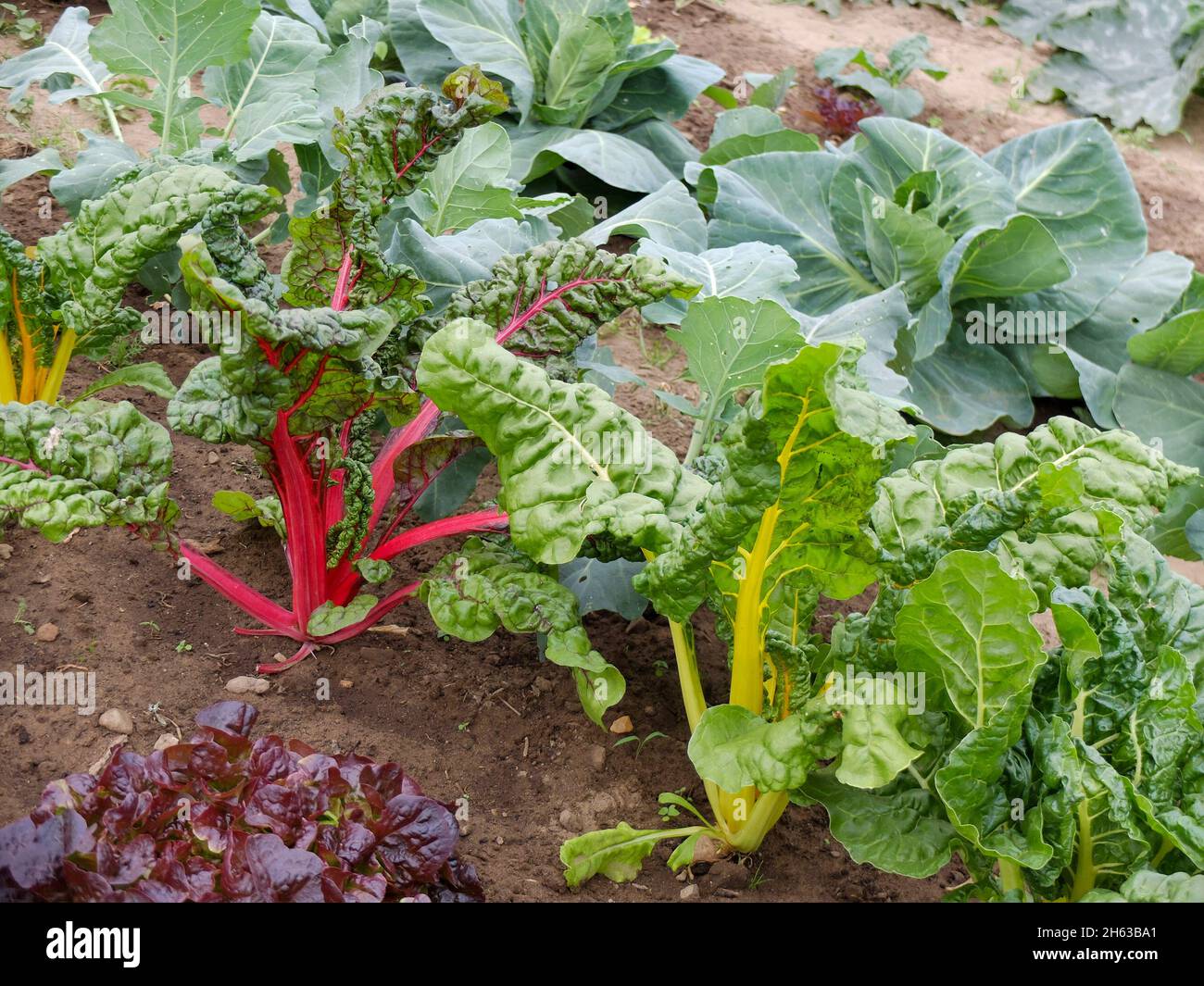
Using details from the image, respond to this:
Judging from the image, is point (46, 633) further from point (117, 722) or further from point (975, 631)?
point (975, 631)

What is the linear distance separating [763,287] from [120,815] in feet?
5.37

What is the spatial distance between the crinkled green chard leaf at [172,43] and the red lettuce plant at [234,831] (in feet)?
→ 5.56

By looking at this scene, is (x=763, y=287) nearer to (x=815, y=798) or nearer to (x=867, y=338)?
(x=867, y=338)

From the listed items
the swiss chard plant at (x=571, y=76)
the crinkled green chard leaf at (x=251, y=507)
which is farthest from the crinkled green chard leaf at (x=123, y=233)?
the swiss chard plant at (x=571, y=76)

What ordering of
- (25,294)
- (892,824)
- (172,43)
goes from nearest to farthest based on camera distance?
(892,824), (25,294), (172,43)

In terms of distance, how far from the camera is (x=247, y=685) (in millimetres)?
2238

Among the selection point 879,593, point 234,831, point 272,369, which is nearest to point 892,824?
point 879,593

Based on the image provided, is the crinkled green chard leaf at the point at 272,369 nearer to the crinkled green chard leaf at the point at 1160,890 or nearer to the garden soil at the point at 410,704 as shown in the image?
the garden soil at the point at 410,704

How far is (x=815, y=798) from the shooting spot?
200 centimetres

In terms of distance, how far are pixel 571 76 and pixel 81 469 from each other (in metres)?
2.33

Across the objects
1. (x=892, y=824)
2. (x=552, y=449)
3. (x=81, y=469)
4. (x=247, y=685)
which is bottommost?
(x=247, y=685)

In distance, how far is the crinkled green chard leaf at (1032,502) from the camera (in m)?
1.80

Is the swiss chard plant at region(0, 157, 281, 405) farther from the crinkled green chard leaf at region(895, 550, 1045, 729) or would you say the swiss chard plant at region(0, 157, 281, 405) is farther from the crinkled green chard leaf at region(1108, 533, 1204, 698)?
the crinkled green chard leaf at region(1108, 533, 1204, 698)

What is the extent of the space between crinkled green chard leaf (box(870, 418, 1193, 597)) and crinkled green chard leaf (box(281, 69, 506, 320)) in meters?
1.01
